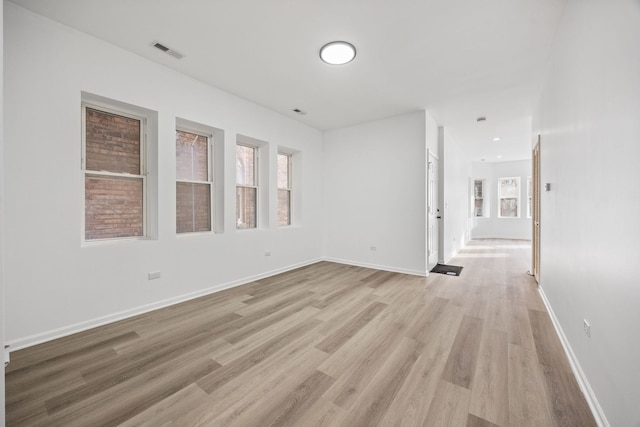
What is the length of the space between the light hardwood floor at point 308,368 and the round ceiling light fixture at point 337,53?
9.35 ft

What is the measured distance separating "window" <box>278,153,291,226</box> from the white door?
265 cm

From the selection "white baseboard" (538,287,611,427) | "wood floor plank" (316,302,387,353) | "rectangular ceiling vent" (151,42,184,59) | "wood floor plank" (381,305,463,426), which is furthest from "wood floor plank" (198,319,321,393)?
"rectangular ceiling vent" (151,42,184,59)

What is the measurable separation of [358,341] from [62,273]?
279 centimetres

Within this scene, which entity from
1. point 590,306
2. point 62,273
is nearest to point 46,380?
point 62,273

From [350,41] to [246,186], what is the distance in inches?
104

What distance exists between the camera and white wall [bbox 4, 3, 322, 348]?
218cm

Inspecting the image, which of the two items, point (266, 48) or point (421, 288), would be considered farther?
point (421, 288)

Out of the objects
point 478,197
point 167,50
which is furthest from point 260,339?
point 478,197

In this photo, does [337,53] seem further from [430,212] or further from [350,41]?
[430,212]

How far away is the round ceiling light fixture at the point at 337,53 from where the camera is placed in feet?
8.73

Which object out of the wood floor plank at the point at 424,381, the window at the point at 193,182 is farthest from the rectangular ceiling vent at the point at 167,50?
the wood floor plank at the point at 424,381

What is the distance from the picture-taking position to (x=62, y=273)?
2393 mm

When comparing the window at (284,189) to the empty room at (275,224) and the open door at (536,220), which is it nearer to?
the empty room at (275,224)

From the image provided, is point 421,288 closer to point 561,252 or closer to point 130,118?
point 561,252
